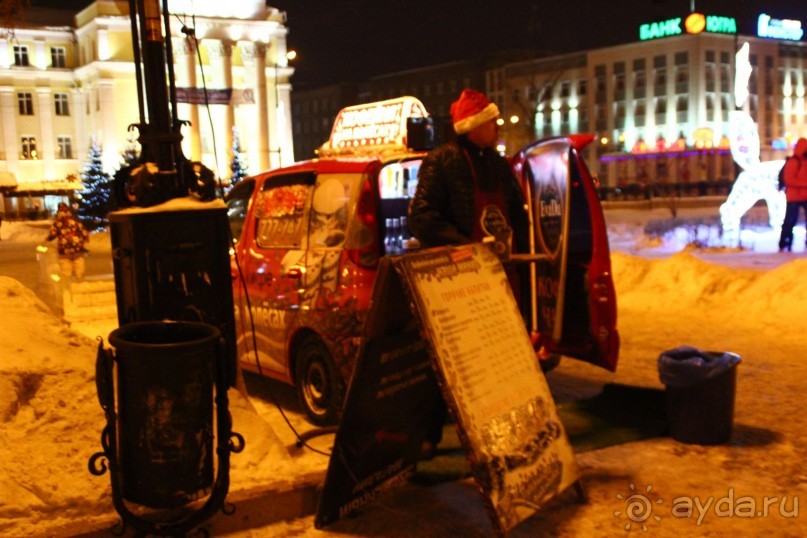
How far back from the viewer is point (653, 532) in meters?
4.20

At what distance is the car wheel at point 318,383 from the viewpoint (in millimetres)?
5738

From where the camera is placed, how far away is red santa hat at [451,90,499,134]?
510 cm

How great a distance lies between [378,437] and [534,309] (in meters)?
2.52

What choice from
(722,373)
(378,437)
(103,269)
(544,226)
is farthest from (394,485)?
(103,269)

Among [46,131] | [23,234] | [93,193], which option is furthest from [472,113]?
[46,131]

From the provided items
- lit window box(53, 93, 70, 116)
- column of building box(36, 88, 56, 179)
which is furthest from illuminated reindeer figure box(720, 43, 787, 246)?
lit window box(53, 93, 70, 116)

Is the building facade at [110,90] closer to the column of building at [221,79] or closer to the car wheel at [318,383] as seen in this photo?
the column of building at [221,79]

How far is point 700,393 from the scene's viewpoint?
528 centimetres

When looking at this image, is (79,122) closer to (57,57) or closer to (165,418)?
(57,57)

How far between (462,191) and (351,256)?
0.92 metres

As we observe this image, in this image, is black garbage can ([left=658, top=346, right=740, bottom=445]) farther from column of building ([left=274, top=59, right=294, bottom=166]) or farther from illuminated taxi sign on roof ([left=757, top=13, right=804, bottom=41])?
illuminated taxi sign on roof ([left=757, top=13, right=804, bottom=41])

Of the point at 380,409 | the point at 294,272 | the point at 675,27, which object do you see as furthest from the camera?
the point at 675,27

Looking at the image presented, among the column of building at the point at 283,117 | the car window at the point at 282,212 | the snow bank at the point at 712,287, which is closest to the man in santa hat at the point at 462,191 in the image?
the car window at the point at 282,212

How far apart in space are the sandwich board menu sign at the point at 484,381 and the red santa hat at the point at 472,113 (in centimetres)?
111
